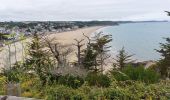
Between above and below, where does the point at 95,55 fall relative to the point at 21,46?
below

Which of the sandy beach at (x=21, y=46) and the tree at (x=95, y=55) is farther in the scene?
the tree at (x=95, y=55)

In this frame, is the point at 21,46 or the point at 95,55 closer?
the point at 21,46

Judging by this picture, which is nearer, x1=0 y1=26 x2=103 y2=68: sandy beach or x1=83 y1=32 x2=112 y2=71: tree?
x1=0 y1=26 x2=103 y2=68: sandy beach

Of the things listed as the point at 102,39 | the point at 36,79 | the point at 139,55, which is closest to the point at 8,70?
the point at 36,79

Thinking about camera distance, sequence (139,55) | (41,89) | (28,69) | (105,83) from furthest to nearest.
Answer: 1. (139,55)
2. (105,83)
3. (28,69)
4. (41,89)

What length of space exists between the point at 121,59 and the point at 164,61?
3.97 m

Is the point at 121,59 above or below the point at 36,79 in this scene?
below

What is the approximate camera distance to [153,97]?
4.71 meters

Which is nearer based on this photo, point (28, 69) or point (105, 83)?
point (28, 69)

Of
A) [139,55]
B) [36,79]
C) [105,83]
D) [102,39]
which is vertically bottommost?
[139,55]

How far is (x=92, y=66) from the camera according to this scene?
39531 mm

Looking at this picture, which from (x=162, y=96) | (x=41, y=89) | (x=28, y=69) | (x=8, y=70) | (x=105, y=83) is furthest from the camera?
(x=105, y=83)

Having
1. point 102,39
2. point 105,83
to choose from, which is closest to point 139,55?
point 102,39

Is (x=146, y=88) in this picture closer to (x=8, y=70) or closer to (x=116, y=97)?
(x=116, y=97)
